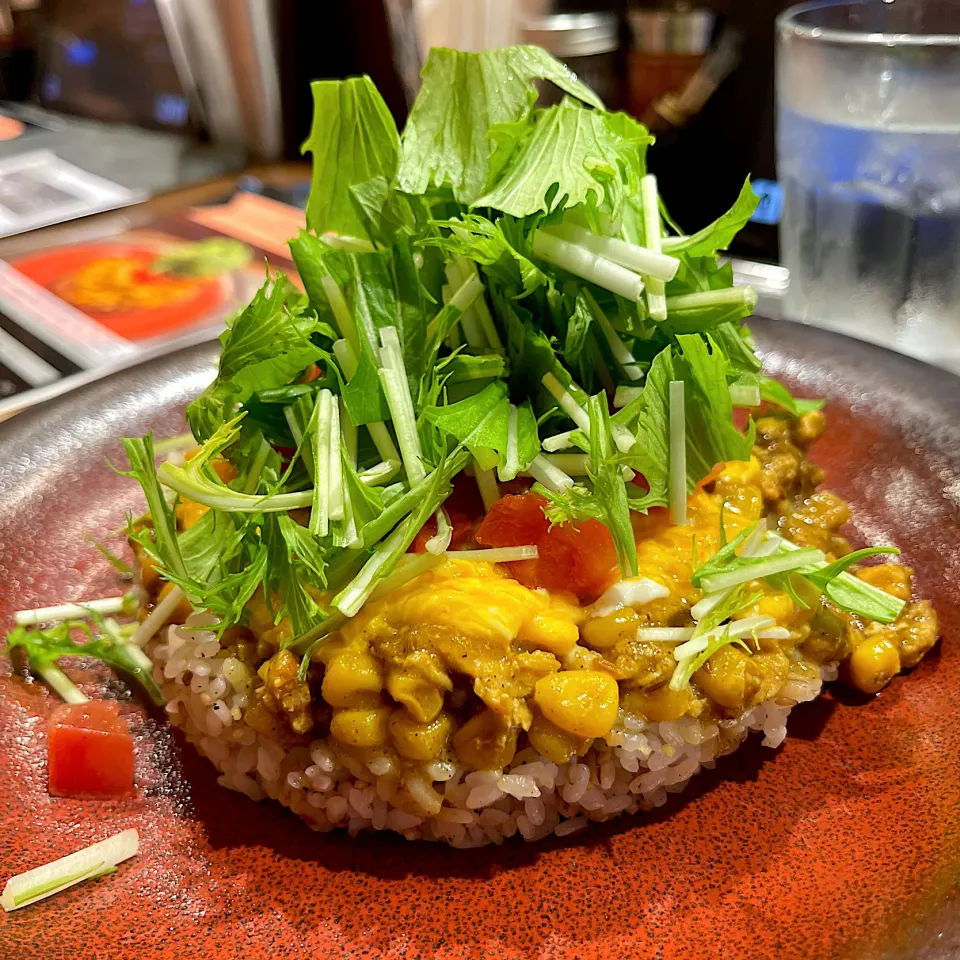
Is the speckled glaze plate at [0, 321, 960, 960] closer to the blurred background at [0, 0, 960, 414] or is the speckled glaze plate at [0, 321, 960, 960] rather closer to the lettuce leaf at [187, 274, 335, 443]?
the lettuce leaf at [187, 274, 335, 443]

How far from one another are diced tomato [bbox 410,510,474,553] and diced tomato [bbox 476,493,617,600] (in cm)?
4

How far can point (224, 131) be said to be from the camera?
6.15 metres

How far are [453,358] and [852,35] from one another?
6.14 feet

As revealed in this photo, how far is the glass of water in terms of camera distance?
8.61 feet

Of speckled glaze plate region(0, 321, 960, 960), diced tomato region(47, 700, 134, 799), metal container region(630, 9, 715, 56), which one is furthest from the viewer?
metal container region(630, 9, 715, 56)

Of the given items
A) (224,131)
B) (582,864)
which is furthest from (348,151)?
(224,131)

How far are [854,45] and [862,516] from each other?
4.63 feet

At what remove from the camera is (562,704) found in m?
1.36

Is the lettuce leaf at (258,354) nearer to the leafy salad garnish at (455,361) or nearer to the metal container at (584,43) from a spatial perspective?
the leafy salad garnish at (455,361)

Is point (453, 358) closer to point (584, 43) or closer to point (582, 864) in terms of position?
point (582, 864)

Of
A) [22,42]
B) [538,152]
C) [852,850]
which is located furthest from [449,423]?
[22,42]

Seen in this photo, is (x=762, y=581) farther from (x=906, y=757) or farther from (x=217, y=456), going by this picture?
(x=217, y=456)

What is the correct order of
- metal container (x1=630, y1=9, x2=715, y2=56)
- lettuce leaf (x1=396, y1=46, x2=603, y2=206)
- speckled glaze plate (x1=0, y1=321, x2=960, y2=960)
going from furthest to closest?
metal container (x1=630, y1=9, x2=715, y2=56)
lettuce leaf (x1=396, y1=46, x2=603, y2=206)
speckled glaze plate (x1=0, y1=321, x2=960, y2=960)

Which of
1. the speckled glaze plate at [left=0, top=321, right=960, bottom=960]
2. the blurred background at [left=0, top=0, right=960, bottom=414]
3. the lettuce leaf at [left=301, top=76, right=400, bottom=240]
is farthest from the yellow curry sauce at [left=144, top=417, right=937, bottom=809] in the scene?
the blurred background at [left=0, top=0, right=960, bottom=414]
